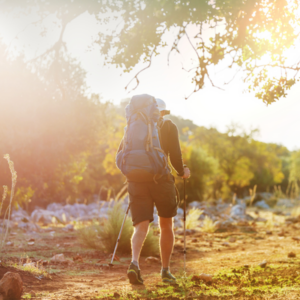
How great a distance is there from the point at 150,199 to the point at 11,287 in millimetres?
1558

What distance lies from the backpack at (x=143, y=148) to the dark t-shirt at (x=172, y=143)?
183 mm

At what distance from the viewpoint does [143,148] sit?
11.9ft

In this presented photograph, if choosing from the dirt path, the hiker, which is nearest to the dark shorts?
the hiker

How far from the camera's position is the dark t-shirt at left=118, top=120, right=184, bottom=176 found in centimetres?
397

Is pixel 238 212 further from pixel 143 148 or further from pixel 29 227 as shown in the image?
pixel 143 148

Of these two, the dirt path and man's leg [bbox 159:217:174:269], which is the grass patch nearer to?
the dirt path

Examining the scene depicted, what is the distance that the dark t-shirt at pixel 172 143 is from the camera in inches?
156

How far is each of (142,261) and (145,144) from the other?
3.02m

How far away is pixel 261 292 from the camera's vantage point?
3.20m

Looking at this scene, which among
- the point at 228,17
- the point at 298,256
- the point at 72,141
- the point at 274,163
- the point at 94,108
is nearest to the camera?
the point at 228,17

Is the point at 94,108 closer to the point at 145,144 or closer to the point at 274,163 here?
the point at 145,144

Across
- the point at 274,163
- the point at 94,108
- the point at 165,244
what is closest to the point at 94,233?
the point at 165,244

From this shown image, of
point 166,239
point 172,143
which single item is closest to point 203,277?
point 166,239

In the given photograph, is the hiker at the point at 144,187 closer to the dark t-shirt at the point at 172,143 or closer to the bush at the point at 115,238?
the dark t-shirt at the point at 172,143
